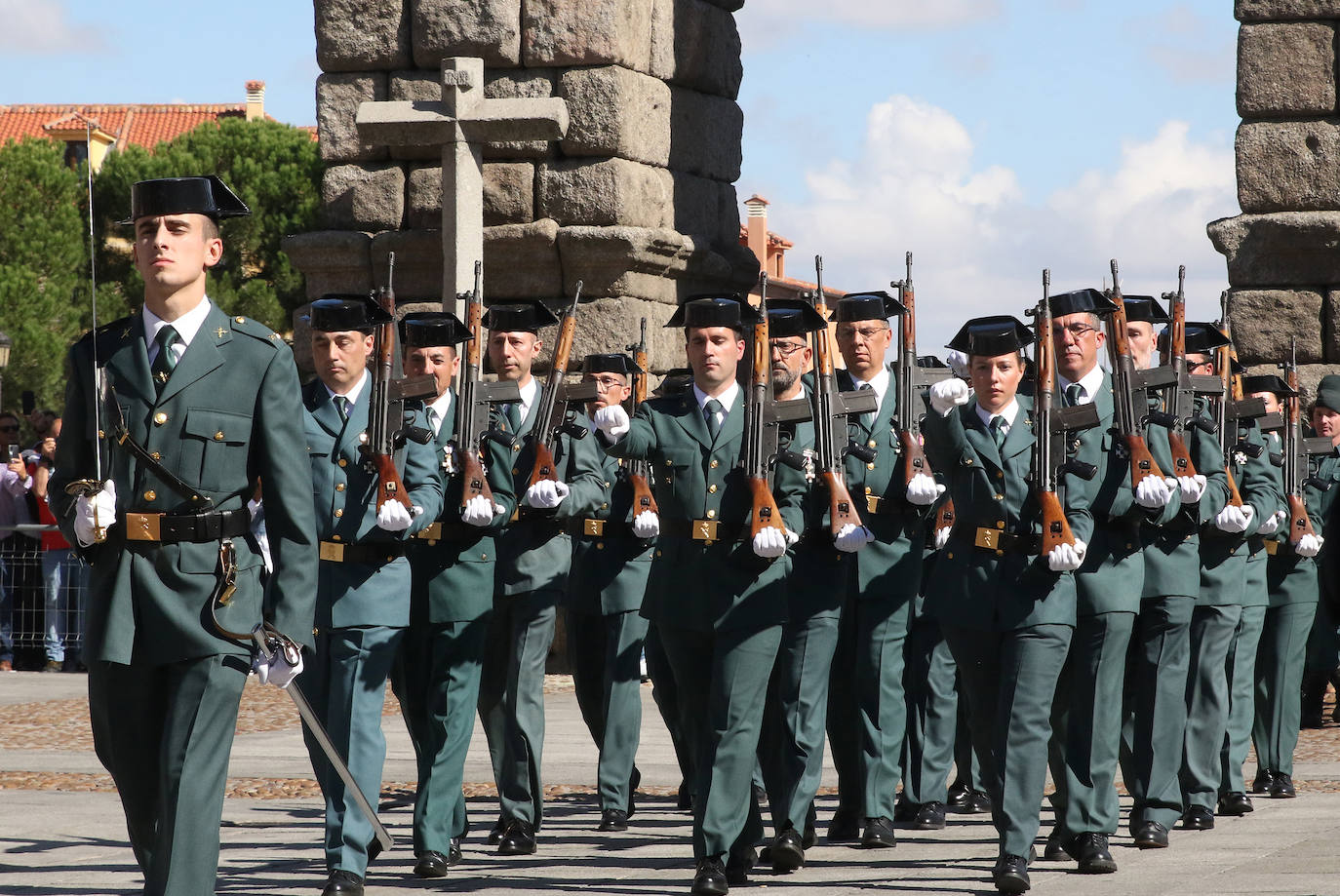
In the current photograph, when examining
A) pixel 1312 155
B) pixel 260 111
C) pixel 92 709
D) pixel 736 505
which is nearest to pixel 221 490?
pixel 92 709

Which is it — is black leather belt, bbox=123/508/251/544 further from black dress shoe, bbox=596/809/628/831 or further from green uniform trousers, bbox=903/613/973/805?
green uniform trousers, bbox=903/613/973/805

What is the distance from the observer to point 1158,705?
8016 mm

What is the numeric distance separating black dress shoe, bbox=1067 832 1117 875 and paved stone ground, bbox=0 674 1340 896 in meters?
0.08

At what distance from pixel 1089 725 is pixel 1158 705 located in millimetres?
762

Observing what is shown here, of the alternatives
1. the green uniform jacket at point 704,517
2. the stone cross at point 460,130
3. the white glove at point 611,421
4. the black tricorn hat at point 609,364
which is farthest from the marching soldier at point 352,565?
the stone cross at point 460,130

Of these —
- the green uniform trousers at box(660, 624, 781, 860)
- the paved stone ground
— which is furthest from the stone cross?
the green uniform trousers at box(660, 624, 781, 860)

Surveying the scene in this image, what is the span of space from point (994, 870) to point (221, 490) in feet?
9.84

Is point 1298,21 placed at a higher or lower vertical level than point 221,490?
higher

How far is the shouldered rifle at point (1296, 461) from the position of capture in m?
10.0

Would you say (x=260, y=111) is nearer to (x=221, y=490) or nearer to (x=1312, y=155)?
(x=1312, y=155)

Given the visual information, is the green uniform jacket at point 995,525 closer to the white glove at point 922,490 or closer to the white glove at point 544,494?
the white glove at point 922,490

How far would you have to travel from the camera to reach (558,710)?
13000 millimetres

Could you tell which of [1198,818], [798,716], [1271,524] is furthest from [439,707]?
[1271,524]

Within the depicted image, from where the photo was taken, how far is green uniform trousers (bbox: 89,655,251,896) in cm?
489
